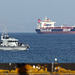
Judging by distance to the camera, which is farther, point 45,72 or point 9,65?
point 9,65

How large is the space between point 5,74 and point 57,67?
3.21 m

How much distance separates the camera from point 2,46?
85688 millimetres

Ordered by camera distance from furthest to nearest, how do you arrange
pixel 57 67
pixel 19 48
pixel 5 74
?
pixel 19 48, pixel 57 67, pixel 5 74

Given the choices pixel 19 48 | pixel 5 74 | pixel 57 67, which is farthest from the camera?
pixel 19 48

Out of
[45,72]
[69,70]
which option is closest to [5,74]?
[45,72]

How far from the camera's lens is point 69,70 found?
2056 centimetres

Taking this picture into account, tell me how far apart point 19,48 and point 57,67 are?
6124 centimetres

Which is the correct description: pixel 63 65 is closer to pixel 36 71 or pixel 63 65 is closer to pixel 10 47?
pixel 36 71

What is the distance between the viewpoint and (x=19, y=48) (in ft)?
269

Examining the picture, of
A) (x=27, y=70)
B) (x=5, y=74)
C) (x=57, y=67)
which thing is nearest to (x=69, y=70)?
(x=57, y=67)

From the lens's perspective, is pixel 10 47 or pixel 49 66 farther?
pixel 10 47

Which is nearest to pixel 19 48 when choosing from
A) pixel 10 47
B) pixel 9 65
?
pixel 10 47

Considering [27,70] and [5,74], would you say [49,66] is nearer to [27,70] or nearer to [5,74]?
[27,70]

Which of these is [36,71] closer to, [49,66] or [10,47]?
[49,66]
